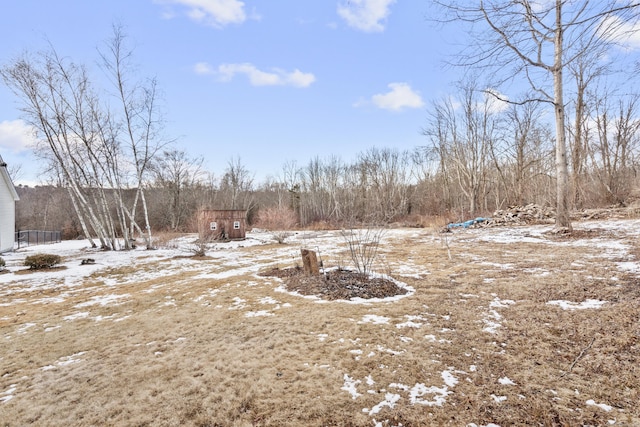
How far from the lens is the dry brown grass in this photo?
212 cm

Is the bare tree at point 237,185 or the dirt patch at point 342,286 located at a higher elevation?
the bare tree at point 237,185

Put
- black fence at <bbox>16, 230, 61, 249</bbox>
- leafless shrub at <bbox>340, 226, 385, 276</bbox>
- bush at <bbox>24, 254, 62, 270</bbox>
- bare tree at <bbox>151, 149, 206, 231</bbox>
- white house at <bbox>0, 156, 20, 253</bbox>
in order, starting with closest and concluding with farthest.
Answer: leafless shrub at <bbox>340, 226, 385, 276</bbox>, bush at <bbox>24, 254, 62, 270</bbox>, white house at <bbox>0, 156, 20, 253</bbox>, black fence at <bbox>16, 230, 61, 249</bbox>, bare tree at <bbox>151, 149, 206, 231</bbox>

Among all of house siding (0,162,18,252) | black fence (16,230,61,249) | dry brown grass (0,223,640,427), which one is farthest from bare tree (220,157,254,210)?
dry brown grass (0,223,640,427)

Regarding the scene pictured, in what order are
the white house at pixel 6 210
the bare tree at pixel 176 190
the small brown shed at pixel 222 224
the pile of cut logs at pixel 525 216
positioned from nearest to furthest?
the white house at pixel 6 210 → the pile of cut logs at pixel 525 216 → the small brown shed at pixel 222 224 → the bare tree at pixel 176 190

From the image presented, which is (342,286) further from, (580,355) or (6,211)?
(6,211)

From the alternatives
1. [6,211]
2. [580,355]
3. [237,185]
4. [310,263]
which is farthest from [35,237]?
[580,355]

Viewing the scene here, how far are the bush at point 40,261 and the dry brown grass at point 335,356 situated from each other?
13.9ft

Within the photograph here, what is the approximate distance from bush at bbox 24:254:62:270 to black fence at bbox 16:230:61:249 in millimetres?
13643

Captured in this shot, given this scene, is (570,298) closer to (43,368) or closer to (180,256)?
(43,368)

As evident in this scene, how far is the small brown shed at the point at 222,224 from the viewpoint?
16031 mm

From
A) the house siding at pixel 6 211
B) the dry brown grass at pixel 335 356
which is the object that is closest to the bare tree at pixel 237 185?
the house siding at pixel 6 211

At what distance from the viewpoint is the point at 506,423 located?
189 centimetres

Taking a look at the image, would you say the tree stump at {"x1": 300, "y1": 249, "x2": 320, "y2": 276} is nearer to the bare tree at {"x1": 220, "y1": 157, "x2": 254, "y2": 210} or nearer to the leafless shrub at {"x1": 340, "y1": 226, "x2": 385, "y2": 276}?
the leafless shrub at {"x1": 340, "y1": 226, "x2": 385, "y2": 276}

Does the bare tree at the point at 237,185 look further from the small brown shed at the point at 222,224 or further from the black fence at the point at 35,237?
the small brown shed at the point at 222,224
